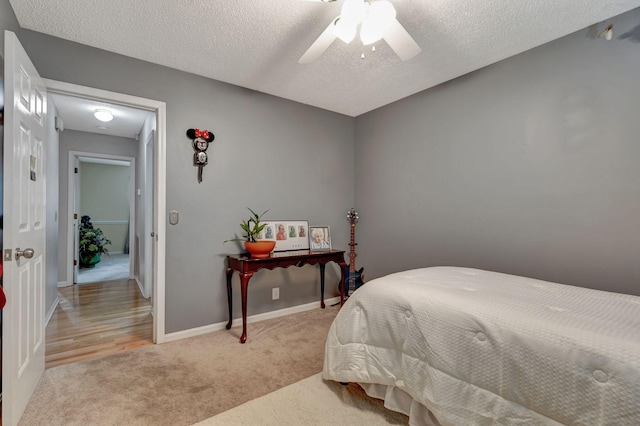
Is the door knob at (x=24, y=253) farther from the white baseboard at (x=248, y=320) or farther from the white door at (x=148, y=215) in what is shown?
the white door at (x=148, y=215)

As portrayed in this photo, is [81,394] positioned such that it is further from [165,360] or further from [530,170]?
[530,170]

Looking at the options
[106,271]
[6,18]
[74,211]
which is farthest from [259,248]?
[106,271]

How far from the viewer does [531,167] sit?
2352 millimetres

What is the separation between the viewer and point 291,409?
1728 millimetres

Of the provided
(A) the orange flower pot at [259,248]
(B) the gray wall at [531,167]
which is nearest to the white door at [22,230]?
(A) the orange flower pot at [259,248]

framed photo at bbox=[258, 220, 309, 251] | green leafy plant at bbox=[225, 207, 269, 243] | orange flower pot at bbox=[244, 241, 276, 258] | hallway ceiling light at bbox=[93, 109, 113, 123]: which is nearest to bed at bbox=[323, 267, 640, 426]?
orange flower pot at bbox=[244, 241, 276, 258]

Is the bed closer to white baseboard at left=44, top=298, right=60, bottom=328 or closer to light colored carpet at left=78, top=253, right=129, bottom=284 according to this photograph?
white baseboard at left=44, top=298, right=60, bottom=328

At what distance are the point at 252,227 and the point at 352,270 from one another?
4.53 ft

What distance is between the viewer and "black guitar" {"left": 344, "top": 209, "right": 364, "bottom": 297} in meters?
3.70

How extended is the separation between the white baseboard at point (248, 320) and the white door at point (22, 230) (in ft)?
2.91

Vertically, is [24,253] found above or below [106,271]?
above

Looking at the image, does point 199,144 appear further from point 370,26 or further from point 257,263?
point 370,26

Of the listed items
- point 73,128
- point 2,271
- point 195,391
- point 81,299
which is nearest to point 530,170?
point 195,391

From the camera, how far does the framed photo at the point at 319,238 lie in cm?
349
